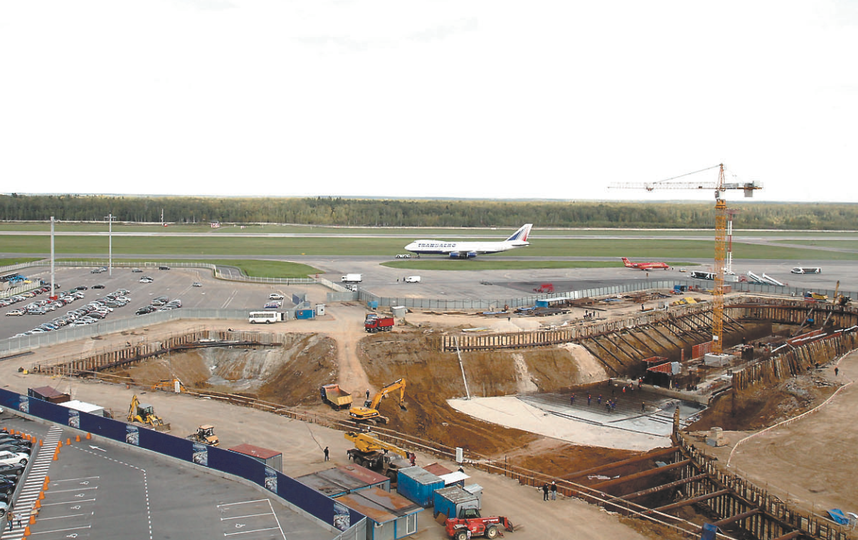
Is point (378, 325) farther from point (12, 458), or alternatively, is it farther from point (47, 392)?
point (12, 458)

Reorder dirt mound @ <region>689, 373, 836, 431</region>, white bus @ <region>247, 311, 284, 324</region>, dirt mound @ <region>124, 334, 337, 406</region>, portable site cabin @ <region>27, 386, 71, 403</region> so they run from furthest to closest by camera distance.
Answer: white bus @ <region>247, 311, 284, 324</region>, dirt mound @ <region>124, 334, 337, 406</region>, dirt mound @ <region>689, 373, 836, 431</region>, portable site cabin @ <region>27, 386, 71, 403</region>

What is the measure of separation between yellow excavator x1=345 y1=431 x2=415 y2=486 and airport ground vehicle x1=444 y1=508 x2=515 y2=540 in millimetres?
6615

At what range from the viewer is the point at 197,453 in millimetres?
36812

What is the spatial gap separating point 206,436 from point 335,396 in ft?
44.9

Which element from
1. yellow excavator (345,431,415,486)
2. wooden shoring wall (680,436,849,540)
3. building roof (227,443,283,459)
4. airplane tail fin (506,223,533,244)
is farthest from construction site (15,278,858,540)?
airplane tail fin (506,223,533,244)

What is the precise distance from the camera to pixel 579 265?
446 feet

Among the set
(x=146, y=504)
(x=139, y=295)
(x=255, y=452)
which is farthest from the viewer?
(x=139, y=295)

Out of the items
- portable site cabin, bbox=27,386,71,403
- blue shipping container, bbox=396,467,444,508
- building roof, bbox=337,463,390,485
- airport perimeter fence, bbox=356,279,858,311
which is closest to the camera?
blue shipping container, bbox=396,467,444,508

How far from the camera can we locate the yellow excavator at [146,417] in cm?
4391

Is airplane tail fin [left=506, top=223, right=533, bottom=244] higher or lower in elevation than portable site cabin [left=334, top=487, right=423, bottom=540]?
higher

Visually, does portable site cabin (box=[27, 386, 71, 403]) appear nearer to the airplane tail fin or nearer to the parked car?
the parked car

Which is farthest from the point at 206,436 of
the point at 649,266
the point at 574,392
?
the point at 649,266

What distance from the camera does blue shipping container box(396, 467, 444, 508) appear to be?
33531 millimetres

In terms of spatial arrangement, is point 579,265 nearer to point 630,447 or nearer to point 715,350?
point 715,350
